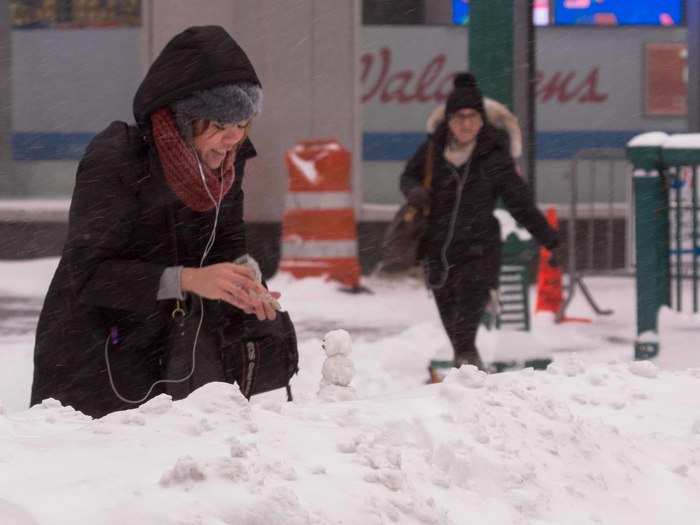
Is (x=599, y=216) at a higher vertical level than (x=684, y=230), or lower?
lower

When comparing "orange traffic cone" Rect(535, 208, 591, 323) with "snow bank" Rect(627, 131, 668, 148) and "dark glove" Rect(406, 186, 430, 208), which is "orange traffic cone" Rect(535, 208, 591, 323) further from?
"dark glove" Rect(406, 186, 430, 208)

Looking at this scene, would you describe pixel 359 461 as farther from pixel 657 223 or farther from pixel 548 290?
pixel 548 290

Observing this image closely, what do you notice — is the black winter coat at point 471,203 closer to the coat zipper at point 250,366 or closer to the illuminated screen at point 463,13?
the coat zipper at point 250,366

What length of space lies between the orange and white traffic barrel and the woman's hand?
29.2 feet

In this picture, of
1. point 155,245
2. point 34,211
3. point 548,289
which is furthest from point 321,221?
point 155,245

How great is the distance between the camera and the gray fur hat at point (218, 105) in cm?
412

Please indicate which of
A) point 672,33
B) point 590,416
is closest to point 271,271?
point 672,33

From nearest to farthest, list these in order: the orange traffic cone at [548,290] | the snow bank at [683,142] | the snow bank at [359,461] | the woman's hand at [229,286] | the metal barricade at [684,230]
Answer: the snow bank at [359,461] → the woman's hand at [229,286] → the snow bank at [683,142] → the metal barricade at [684,230] → the orange traffic cone at [548,290]

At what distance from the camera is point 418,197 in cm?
806

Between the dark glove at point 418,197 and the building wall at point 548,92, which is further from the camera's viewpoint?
the building wall at point 548,92

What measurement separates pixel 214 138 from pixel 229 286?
0.46 metres

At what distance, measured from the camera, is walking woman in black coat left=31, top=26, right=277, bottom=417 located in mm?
4145

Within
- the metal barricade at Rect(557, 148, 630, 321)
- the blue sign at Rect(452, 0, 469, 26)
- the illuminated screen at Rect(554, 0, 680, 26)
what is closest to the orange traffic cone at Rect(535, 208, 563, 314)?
the metal barricade at Rect(557, 148, 630, 321)

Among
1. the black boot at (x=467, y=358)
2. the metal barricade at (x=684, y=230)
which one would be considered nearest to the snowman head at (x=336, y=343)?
the black boot at (x=467, y=358)
